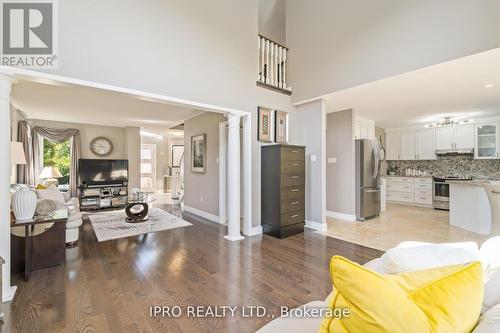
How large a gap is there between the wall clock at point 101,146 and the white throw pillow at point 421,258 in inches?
320

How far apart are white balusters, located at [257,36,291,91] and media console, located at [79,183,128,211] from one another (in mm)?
5048

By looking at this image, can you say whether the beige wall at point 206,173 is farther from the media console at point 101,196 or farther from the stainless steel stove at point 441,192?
the stainless steel stove at point 441,192

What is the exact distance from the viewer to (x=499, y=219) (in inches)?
139

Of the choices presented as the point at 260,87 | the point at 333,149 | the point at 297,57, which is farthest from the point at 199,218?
the point at 297,57

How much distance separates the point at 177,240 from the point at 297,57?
394 cm

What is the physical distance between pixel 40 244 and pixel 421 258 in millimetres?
3493

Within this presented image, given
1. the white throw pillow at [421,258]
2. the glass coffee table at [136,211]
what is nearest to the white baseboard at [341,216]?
the glass coffee table at [136,211]

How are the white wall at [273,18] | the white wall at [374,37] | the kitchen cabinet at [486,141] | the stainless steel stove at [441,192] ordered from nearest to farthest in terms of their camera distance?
the white wall at [374,37] < the white wall at [273,18] < the kitchen cabinet at [486,141] < the stainless steel stove at [441,192]

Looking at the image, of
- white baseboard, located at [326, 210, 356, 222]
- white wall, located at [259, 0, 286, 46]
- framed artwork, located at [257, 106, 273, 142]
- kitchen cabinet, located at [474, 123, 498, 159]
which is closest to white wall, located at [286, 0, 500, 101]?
white wall, located at [259, 0, 286, 46]

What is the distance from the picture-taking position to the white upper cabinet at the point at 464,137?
5.76 meters

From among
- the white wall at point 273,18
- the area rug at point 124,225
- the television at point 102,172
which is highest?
the white wall at point 273,18

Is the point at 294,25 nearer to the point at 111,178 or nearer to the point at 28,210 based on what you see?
the point at 28,210

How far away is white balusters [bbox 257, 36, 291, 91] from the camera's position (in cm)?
428

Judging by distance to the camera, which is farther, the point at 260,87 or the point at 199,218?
the point at 199,218
